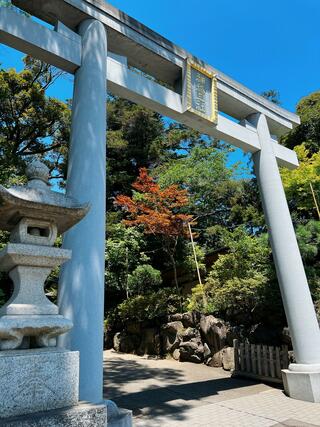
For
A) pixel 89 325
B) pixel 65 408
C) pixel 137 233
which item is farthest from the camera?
pixel 137 233

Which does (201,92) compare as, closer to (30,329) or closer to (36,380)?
(30,329)

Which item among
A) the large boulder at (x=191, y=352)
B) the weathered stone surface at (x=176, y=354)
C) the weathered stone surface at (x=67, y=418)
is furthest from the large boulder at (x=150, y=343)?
the weathered stone surface at (x=67, y=418)

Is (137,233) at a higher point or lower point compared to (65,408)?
higher

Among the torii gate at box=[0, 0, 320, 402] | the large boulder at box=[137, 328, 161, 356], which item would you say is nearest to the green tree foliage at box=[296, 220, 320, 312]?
the torii gate at box=[0, 0, 320, 402]

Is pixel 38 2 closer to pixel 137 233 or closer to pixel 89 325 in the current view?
Answer: pixel 89 325

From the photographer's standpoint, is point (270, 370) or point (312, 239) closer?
point (270, 370)

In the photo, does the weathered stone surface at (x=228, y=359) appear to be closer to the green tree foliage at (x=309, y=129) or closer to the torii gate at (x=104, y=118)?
the torii gate at (x=104, y=118)

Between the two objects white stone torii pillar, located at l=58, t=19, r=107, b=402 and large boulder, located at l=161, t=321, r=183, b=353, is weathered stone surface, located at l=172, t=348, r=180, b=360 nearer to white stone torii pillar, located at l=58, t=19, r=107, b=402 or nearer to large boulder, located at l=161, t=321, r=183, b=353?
large boulder, located at l=161, t=321, r=183, b=353

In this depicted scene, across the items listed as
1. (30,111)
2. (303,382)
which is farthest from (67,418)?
(30,111)

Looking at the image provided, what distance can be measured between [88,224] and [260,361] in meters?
5.52

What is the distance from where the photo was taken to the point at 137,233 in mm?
14477

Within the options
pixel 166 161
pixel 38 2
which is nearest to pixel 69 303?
pixel 38 2

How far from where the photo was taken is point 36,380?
8.78 feet

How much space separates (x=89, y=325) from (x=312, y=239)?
8.10 m
